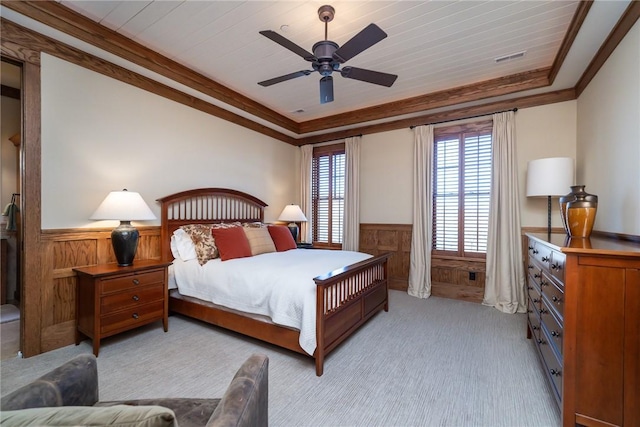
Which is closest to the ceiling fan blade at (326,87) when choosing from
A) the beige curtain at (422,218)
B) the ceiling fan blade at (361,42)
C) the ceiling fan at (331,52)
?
the ceiling fan at (331,52)

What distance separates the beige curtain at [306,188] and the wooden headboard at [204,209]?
100cm

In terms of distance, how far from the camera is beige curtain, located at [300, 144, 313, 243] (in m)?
5.72

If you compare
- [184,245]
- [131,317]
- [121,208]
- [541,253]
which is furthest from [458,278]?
[121,208]

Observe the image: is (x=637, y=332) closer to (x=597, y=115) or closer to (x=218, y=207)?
(x=597, y=115)

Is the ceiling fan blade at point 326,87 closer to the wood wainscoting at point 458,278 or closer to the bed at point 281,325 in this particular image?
the bed at point 281,325

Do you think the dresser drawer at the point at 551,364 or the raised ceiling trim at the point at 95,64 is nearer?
the dresser drawer at the point at 551,364

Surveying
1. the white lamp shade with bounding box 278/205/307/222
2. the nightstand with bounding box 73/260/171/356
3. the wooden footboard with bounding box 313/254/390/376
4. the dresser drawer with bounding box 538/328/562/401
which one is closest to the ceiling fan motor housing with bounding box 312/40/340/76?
the wooden footboard with bounding box 313/254/390/376

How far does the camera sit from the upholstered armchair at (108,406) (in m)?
0.61

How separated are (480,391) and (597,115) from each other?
3.01 metres

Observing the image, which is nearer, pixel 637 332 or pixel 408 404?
pixel 637 332

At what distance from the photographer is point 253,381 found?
3.58ft

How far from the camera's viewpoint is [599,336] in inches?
61.2

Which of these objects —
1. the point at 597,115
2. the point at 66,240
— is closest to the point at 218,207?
the point at 66,240

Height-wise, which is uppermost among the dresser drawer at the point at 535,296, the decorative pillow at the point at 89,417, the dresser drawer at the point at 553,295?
the decorative pillow at the point at 89,417
